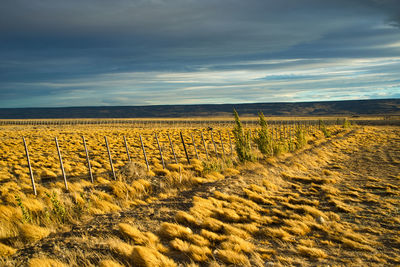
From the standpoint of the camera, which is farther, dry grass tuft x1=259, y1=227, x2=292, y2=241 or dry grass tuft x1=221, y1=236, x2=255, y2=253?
dry grass tuft x1=259, y1=227, x2=292, y2=241

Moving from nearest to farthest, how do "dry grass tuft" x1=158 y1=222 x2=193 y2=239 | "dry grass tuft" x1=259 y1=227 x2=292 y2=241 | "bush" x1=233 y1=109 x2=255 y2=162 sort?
"dry grass tuft" x1=158 y1=222 x2=193 y2=239 < "dry grass tuft" x1=259 y1=227 x2=292 y2=241 < "bush" x1=233 y1=109 x2=255 y2=162

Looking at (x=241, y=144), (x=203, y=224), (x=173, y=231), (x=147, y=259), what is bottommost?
(x=203, y=224)

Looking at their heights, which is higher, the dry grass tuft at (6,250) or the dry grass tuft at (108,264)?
the dry grass tuft at (108,264)

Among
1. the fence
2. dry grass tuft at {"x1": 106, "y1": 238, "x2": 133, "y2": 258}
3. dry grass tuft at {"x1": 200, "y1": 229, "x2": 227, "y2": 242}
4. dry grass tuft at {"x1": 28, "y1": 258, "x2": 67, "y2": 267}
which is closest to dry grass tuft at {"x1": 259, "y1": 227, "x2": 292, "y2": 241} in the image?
dry grass tuft at {"x1": 200, "y1": 229, "x2": 227, "y2": 242}

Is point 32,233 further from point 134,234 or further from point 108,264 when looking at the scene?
point 108,264

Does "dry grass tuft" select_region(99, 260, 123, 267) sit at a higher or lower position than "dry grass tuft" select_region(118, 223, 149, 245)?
higher

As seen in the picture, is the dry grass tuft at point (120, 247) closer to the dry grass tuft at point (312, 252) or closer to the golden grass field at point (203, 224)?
→ the golden grass field at point (203, 224)

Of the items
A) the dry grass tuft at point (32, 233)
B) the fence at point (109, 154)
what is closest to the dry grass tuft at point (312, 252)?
the dry grass tuft at point (32, 233)

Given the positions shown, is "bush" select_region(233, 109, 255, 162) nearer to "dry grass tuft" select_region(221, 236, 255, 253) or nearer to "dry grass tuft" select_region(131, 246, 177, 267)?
"dry grass tuft" select_region(221, 236, 255, 253)

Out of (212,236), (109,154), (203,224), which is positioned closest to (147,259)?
(212,236)

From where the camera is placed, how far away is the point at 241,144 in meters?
15.9

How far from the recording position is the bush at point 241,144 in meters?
15.7

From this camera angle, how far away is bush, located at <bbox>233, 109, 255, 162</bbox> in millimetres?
15747

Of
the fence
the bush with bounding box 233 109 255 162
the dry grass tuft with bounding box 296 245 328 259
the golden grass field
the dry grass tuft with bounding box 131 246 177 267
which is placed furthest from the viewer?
the bush with bounding box 233 109 255 162
